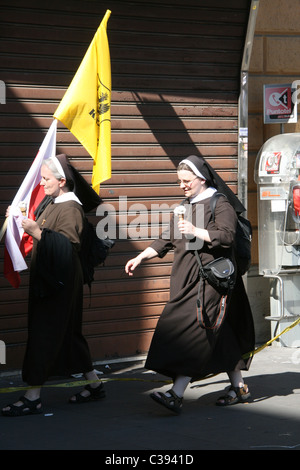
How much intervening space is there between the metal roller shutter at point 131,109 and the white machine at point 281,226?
1.26 feet

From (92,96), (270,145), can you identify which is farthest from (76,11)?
(270,145)

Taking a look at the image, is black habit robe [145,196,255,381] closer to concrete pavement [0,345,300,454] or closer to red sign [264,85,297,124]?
concrete pavement [0,345,300,454]

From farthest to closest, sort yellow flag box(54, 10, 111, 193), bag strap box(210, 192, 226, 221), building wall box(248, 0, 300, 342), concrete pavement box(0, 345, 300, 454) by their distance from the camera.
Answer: building wall box(248, 0, 300, 342) < yellow flag box(54, 10, 111, 193) < bag strap box(210, 192, 226, 221) < concrete pavement box(0, 345, 300, 454)

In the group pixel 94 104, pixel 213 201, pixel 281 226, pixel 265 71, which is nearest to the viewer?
pixel 213 201

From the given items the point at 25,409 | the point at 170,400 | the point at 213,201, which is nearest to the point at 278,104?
the point at 213,201

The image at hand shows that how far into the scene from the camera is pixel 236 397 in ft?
21.8

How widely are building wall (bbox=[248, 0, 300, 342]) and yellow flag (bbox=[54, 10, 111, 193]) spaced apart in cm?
253

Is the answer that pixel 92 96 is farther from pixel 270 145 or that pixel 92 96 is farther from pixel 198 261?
pixel 270 145

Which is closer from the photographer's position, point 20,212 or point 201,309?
point 201,309

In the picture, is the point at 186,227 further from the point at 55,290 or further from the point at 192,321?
the point at 55,290

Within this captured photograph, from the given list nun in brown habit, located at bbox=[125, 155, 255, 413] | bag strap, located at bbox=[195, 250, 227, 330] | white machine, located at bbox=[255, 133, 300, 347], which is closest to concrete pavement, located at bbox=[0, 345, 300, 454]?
nun in brown habit, located at bbox=[125, 155, 255, 413]

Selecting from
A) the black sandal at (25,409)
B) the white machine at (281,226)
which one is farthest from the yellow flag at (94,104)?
the white machine at (281,226)

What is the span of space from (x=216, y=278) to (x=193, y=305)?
0.27 m

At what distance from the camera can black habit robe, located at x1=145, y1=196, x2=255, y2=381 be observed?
6.22 m
